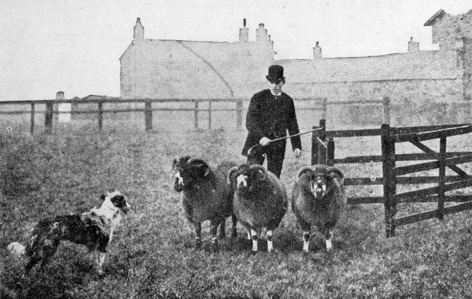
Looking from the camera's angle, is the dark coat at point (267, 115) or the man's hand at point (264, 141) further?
the dark coat at point (267, 115)

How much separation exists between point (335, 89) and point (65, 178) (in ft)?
97.4

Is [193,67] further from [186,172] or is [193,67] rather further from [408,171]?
[186,172]

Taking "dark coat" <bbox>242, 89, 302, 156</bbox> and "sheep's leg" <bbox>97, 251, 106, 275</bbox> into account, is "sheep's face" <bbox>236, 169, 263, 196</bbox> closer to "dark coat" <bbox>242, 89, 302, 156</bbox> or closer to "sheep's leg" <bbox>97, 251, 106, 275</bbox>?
"dark coat" <bbox>242, 89, 302, 156</bbox>

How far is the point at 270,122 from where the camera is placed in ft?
26.2

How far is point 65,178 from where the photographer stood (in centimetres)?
1029

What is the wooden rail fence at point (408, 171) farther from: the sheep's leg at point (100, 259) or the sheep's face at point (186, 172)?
the sheep's leg at point (100, 259)

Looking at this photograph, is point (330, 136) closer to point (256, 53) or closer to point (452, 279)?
point (452, 279)

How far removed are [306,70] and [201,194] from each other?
35060 millimetres

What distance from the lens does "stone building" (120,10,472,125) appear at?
3375cm

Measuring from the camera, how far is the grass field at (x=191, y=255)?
524 centimetres

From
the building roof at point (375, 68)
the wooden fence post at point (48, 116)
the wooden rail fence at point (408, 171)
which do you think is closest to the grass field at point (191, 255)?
the wooden rail fence at point (408, 171)

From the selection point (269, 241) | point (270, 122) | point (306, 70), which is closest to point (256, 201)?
point (269, 241)

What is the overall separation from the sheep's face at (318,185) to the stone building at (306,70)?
27482 mm

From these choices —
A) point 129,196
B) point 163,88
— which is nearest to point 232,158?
point 129,196
